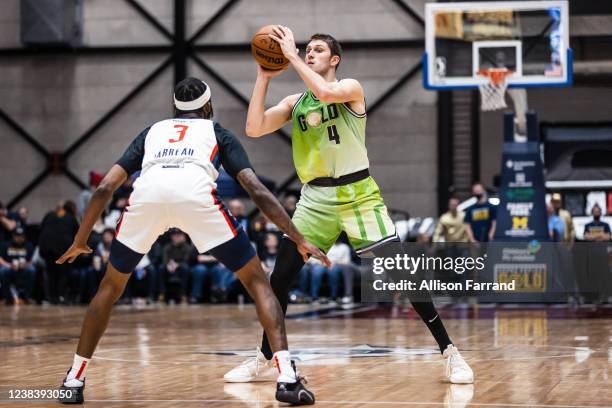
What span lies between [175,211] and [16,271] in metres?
14.6

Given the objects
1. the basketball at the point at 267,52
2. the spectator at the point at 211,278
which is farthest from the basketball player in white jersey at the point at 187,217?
the spectator at the point at 211,278

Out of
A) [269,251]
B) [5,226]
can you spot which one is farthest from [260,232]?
[5,226]

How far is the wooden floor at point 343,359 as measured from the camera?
614 cm

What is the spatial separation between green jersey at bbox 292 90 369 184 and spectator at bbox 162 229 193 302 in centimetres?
1247

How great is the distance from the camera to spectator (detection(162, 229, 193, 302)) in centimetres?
1920

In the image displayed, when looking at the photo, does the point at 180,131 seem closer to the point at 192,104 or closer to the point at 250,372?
the point at 192,104

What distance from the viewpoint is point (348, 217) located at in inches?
271

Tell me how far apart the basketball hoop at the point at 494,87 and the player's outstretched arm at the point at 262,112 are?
416 inches

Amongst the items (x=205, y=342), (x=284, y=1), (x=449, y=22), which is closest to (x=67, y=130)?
(x=284, y=1)

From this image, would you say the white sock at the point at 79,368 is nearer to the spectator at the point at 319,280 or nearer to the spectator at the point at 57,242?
the spectator at the point at 319,280

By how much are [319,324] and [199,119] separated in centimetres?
720

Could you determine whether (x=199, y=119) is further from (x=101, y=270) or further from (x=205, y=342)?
(x=101, y=270)

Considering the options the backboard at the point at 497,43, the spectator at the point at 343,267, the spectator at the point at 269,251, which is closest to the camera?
the backboard at the point at 497,43

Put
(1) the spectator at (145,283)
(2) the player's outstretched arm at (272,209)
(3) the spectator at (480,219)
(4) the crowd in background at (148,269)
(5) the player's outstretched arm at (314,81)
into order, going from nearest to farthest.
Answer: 1. (2) the player's outstretched arm at (272,209)
2. (5) the player's outstretched arm at (314,81)
3. (3) the spectator at (480,219)
4. (4) the crowd in background at (148,269)
5. (1) the spectator at (145,283)
